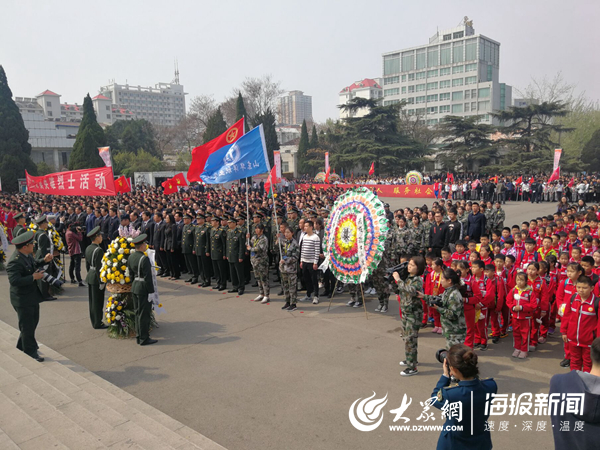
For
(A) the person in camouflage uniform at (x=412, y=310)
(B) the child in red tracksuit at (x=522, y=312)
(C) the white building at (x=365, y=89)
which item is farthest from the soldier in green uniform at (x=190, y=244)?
(C) the white building at (x=365, y=89)

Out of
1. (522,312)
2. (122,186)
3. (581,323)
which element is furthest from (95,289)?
A: (122,186)

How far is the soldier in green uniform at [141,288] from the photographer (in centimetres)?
709

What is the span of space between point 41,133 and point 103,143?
19.3 m

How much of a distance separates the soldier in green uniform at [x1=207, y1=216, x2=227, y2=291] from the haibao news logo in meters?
6.17

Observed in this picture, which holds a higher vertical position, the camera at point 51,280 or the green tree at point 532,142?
the green tree at point 532,142

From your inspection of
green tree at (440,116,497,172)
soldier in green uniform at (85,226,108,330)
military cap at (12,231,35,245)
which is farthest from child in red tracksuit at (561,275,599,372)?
green tree at (440,116,497,172)

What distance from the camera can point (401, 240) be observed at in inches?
410

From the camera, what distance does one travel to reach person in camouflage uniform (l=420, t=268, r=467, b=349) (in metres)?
5.59

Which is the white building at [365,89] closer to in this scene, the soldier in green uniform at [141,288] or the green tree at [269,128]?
the green tree at [269,128]

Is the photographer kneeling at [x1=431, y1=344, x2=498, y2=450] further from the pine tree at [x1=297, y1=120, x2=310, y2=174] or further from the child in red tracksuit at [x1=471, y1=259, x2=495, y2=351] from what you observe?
the pine tree at [x1=297, y1=120, x2=310, y2=174]

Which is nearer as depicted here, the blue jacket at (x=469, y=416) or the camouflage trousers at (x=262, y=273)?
the blue jacket at (x=469, y=416)

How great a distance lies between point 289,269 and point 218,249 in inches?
98.0

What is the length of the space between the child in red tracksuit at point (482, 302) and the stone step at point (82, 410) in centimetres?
454

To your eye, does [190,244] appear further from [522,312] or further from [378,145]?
[378,145]
